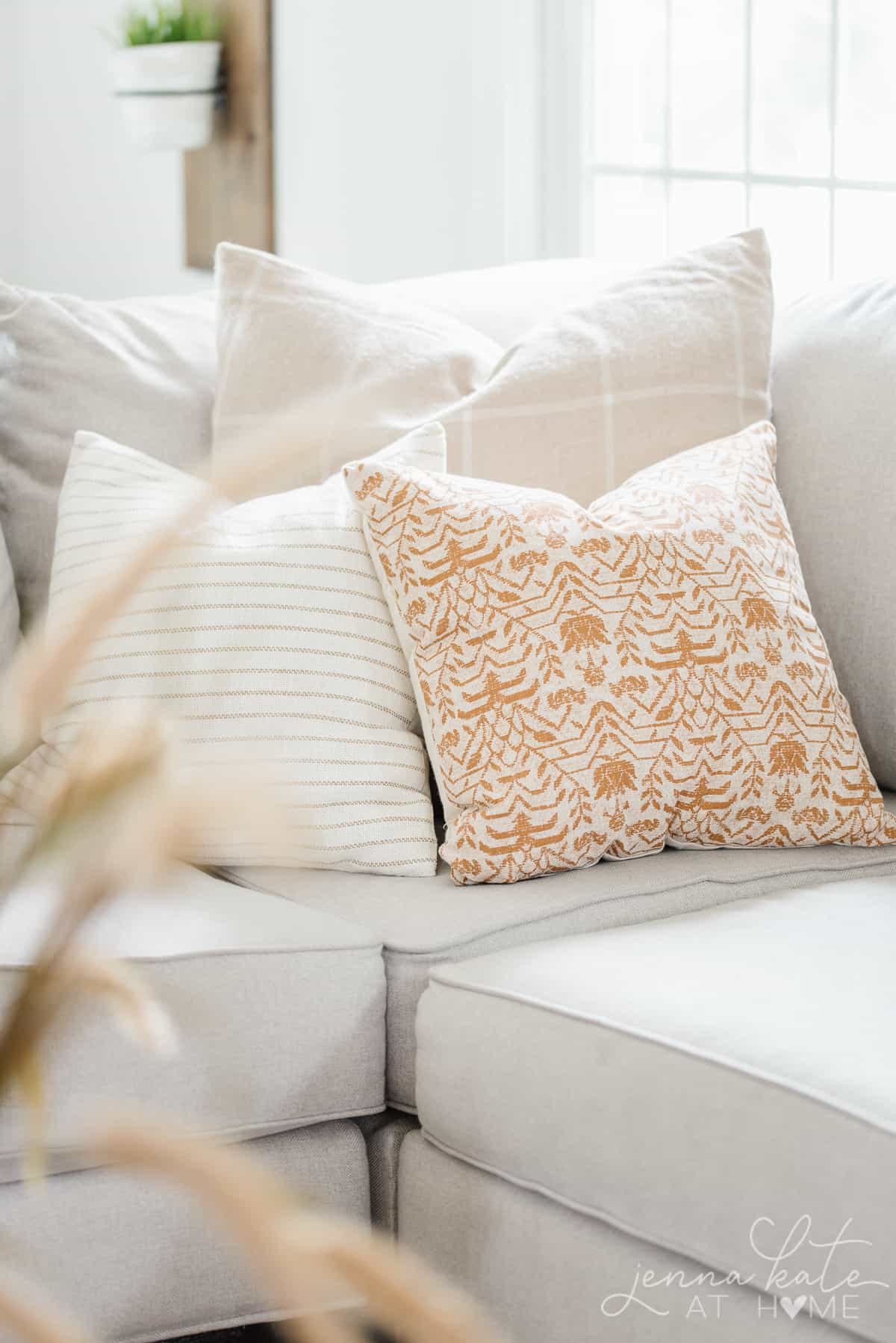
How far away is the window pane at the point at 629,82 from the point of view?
2582 mm

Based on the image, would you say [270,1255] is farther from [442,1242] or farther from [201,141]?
[201,141]

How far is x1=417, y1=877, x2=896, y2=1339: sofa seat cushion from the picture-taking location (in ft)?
3.05

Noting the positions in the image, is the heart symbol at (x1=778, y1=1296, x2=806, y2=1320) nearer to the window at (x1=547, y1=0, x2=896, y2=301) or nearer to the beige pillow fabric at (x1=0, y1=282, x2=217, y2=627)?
the beige pillow fabric at (x1=0, y1=282, x2=217, y2=627)

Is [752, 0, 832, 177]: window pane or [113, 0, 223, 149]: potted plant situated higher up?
[113, 0, 223, 149]: potted plant

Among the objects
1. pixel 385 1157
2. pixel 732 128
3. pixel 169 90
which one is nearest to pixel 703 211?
pixel 732 128

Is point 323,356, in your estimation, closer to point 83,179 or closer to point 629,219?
point 629,219

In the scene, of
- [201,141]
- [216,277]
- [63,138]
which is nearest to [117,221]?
[63,138]

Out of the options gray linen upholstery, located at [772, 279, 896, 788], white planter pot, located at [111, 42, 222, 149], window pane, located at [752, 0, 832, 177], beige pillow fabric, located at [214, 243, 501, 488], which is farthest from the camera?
white planter pot, located at [111, 42, 222, 149]

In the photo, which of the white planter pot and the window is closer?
the window

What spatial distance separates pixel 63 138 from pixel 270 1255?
4.81 m

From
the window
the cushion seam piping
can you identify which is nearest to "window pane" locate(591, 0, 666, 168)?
the window

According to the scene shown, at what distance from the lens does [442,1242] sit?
1211 mm

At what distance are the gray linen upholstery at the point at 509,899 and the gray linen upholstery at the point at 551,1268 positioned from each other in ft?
0.29

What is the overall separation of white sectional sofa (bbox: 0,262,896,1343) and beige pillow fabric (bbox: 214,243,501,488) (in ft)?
1.78
